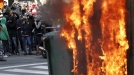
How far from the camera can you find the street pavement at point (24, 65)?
43.0ft

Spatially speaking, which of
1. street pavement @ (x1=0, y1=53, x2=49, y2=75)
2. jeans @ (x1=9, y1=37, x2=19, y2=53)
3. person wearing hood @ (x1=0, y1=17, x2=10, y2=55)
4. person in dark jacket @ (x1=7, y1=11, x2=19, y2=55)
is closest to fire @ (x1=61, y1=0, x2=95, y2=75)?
street pavement @ (x1=0, y1=53, x2=49, y2=75)

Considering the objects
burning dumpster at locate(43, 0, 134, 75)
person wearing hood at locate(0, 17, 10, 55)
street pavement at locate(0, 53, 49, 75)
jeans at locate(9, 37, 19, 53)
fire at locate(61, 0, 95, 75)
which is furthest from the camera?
jeans at locate(9, 37, 19, 53)

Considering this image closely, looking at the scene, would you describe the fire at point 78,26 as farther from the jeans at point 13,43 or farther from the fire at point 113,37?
the jeans at point 13,43

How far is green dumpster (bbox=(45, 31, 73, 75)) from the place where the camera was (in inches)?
206

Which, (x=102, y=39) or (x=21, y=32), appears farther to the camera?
(x=21, y=32)

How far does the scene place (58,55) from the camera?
17.5 feet

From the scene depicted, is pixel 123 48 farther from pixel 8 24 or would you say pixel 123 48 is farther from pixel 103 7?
pixel 8 24

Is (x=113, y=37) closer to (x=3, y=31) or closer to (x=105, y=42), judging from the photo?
(x=105, y=42)

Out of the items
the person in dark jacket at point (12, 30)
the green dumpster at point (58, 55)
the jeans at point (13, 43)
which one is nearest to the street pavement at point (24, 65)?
the jeans at point (13, 43)

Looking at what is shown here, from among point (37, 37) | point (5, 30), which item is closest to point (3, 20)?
point (5, 30)

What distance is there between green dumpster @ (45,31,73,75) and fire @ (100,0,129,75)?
451 mm

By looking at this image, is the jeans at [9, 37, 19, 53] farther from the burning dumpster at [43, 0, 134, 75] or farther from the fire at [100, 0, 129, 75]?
the fire at [100, 0, 129, 75]

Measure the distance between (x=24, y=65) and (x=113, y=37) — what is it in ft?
33.3

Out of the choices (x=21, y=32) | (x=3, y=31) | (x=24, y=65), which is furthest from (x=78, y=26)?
(x=21, y=32)
